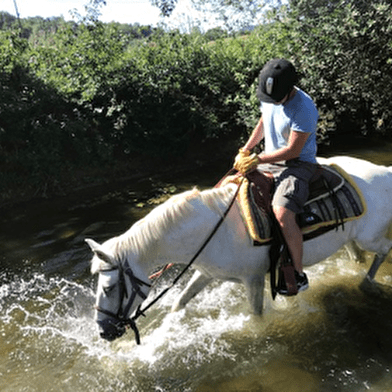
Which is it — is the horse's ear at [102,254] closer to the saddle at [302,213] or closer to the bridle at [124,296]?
the bridle at [124,296]

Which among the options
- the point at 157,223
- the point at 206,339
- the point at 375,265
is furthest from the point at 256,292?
the point at 375,265

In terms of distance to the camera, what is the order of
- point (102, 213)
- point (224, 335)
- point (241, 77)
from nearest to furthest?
point (224, 335) < point (102, 213) < point (241, 77)

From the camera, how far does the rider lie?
2.79 metres

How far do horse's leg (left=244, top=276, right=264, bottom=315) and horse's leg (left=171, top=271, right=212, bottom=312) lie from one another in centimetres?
42

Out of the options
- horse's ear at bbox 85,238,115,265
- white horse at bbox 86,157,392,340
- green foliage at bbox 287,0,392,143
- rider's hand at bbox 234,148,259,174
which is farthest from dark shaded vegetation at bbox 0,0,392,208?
rider's hand at bbox 234,148,259,174

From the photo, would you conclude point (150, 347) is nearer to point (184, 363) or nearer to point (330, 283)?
point (184, 363)

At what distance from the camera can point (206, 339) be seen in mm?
3598

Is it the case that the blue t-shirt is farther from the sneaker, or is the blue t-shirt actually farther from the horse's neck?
the sneaker

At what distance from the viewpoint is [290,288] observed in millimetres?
3082

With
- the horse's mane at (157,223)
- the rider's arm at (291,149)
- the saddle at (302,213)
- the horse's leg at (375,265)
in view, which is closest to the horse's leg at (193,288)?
the saddle at (302,213)

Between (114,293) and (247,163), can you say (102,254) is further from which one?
(247,163)

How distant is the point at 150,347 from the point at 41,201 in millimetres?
5240

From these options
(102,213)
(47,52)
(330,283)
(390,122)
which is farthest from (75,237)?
(390,122)

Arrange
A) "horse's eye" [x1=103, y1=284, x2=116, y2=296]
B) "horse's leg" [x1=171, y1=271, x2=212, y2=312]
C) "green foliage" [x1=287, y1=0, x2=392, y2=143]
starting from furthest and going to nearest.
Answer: "green foliage" [x1=287, y1=0, x2=392, y2=143] < "horse's leg" [x1=171, y1=271, x2=212, y2=312] < "horse's eye" [x1=103, y1=284, x2=116, y2=296]
